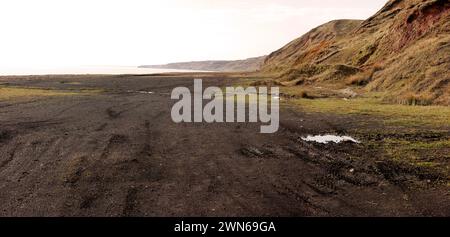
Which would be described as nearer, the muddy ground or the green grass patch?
the muddy ground

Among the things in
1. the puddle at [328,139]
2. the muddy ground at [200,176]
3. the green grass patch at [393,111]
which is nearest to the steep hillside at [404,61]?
the green grass patch at [393,111]

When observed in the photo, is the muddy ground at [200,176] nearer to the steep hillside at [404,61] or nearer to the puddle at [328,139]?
the puddle at [328,139]

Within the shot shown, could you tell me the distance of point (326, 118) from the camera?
1975 centimetres

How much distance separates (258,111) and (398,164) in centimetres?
1215

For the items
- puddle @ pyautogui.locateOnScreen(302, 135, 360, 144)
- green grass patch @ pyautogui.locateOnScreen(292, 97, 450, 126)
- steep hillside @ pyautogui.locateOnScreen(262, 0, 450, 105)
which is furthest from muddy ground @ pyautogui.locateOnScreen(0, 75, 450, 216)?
steep hillside @ pyautogui.locateOnScreen(262, 0, 450, 105)

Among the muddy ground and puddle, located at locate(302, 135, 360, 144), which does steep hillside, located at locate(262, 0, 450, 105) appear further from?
the muddy ground

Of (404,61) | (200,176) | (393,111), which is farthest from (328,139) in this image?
(404,61)

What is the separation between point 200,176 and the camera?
1006 centimetres

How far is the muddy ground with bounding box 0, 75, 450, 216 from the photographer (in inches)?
314

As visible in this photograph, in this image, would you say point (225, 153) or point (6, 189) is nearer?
point (6, 189)

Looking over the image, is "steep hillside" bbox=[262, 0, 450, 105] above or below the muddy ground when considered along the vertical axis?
above

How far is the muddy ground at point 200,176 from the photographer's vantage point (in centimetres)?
799

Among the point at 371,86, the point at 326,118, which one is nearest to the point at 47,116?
the point at 326,118
